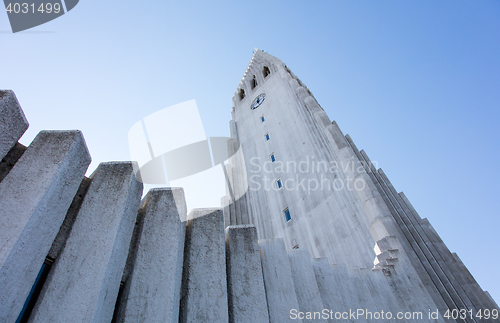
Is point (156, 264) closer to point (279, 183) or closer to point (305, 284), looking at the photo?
point (305, 284)

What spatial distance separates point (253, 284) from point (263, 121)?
18798 millimetres

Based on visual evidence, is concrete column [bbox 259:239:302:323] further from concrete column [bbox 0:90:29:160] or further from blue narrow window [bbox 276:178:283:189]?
blue narrow window [bbox 276:178:283:189]

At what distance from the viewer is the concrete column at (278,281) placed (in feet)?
14.2

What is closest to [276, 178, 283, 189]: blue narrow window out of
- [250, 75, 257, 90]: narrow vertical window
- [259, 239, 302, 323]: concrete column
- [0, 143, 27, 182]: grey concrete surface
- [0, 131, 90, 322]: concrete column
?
[259, 239, 302, 323]: concrete column

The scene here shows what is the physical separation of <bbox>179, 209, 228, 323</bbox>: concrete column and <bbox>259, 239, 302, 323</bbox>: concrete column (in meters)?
0.94

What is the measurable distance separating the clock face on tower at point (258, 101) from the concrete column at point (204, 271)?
21.0 metres

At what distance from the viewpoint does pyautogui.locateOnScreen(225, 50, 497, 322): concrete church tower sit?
295 inches

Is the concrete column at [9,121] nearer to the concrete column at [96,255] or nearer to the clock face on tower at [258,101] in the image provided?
the concrete column at [96,255]

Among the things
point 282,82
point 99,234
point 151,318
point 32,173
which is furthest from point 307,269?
point 282,82

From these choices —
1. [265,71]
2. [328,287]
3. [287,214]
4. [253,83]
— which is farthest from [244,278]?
[253,83]

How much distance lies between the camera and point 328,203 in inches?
513

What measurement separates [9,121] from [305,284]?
508cm

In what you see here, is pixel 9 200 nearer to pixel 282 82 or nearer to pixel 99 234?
pixel 99 234

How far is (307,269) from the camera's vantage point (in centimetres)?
524
